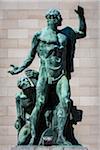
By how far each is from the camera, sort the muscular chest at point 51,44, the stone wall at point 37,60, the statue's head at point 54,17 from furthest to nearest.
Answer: the stone wall at point 37,60 < the statue's head at point 54,17 < the muscular chest at point 51,44

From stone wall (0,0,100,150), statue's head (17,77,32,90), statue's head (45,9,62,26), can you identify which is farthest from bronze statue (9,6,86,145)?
stone wall (0,0,100,150)

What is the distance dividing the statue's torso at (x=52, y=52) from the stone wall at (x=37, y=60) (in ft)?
12.5

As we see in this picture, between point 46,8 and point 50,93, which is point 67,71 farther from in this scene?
point 46,8

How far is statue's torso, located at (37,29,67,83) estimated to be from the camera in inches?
421

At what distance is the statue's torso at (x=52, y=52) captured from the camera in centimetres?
1070

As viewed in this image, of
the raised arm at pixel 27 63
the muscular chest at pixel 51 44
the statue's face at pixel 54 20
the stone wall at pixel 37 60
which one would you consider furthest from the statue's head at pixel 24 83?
the stone wall at pixel 37 60

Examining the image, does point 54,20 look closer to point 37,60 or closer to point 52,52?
point 52,52

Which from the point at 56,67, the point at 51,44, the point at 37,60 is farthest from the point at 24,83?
the point at 37,60

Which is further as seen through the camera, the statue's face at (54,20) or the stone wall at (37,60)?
the stone wall at (37,60)

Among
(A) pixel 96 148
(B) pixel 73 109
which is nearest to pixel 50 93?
(B) pixel 73 109

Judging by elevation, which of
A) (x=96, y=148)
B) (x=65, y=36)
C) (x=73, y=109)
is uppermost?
(x=65, y=36)

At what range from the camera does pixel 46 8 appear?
15.0m

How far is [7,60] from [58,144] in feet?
15.7

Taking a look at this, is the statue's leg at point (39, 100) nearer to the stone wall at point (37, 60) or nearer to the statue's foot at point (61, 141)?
the statue's foot at point (61, 141)
